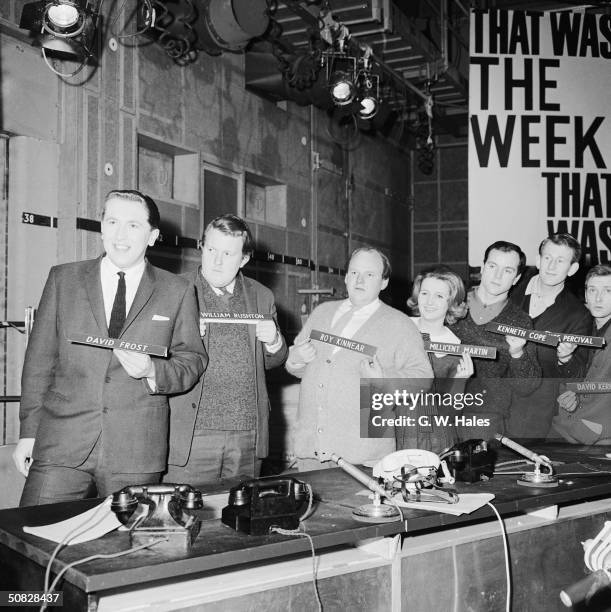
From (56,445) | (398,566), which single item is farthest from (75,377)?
(398,566)

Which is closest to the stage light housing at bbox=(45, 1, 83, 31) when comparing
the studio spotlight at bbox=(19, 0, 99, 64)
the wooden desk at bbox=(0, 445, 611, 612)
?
the studio spotlight at bbox=(19, 0, 99, 64)

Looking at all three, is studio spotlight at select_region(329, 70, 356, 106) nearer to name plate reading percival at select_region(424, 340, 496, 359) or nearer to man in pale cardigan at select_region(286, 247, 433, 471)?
man in pale cardigan at select_region(286, 247, 433, 471)

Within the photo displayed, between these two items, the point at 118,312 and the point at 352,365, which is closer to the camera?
the point at 118,312

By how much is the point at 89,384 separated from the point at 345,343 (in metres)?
1.16

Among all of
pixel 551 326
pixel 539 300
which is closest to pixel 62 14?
pixel 539 300

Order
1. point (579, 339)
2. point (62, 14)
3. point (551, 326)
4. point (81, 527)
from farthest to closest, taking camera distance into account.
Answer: point (62, 14) < point (551, 326) < point (579, 339) < point (81, 527)

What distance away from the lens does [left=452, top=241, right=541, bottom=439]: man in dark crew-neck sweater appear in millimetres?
3715

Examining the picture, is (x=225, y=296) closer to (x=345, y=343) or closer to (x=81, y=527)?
(x=345, y=343)

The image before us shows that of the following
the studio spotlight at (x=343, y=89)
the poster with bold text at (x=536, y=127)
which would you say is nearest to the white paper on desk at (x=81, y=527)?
the poster with bold text at (x=536, y=127)

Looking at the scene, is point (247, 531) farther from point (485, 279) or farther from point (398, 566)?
point (485, 279)

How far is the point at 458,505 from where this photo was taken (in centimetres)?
227

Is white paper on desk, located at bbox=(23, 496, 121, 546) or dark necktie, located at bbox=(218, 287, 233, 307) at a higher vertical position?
dark necktie, located at bbox=(218, 287, 233, 307)

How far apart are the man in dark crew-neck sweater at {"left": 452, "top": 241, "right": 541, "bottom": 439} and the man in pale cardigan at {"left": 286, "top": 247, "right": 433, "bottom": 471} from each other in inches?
22.6

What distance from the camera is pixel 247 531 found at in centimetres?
191
